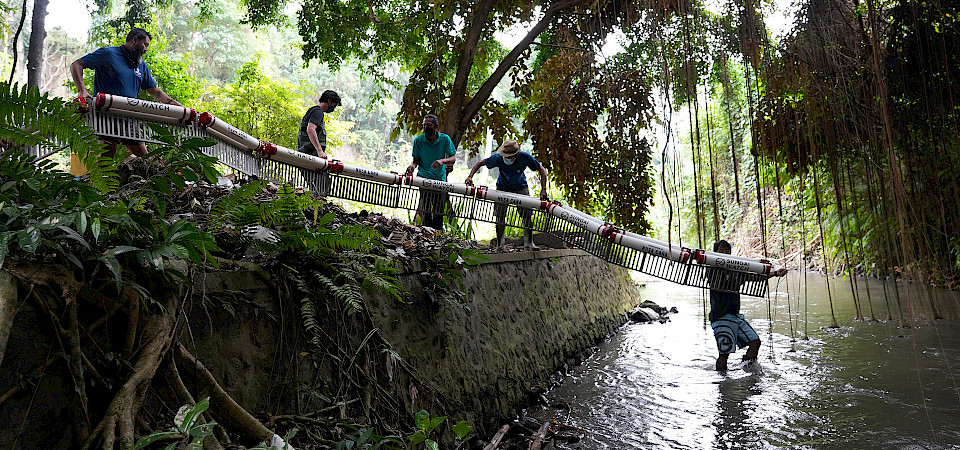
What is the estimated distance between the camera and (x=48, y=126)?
1717 mm

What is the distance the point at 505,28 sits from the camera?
26.5ft

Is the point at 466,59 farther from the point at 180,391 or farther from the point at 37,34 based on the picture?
the point at 37,34

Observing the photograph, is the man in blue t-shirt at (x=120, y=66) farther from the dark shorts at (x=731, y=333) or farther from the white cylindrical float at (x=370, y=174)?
the dark shorts at (x=731, y=333)

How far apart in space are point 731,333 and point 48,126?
462 centimetres

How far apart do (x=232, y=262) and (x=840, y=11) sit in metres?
2.78

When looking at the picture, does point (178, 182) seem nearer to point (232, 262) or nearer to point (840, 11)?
point (232, 262)

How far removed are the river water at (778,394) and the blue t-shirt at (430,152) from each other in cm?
211

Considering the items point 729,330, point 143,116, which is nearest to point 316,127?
point 143,116

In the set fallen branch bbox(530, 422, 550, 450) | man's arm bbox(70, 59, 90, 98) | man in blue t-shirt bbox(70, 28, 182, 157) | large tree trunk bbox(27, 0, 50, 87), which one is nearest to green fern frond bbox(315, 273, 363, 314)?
fallen branch bbox(530, 422, 550, 450)

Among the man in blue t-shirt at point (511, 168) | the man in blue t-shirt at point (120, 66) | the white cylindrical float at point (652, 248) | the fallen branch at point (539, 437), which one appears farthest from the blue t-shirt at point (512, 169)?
the man in blue t-shirt at point (120, 66)

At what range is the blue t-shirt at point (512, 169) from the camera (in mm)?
5043

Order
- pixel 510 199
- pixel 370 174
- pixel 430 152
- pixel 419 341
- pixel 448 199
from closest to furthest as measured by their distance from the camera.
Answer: pixel 419 341
pixel 370 174
pixel 510 199
pixel 448 199
pixel 430 152

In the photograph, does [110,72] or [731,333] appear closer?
[110,72]

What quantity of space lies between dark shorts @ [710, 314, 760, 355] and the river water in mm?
203
